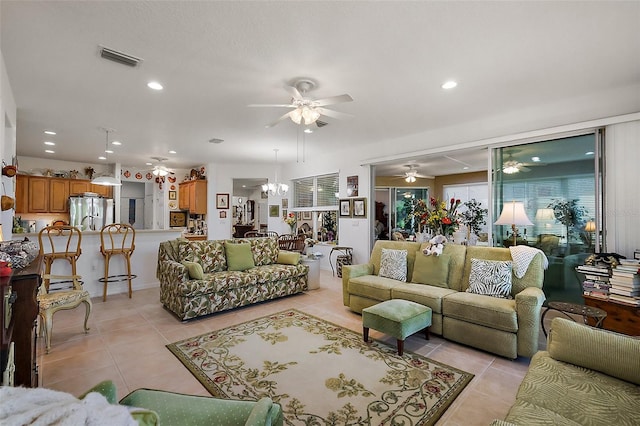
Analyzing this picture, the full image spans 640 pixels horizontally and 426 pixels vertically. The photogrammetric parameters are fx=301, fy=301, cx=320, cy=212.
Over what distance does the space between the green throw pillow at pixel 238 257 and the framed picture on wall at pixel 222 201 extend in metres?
3.76

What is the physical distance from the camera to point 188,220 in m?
8.85

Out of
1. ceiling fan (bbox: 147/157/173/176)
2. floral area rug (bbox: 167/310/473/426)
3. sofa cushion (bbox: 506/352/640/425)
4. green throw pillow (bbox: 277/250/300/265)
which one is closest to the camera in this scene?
sofa cushion (bbox: 506/352/640/425)

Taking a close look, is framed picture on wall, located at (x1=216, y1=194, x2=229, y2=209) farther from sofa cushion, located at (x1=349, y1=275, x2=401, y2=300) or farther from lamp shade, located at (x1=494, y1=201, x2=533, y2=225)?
lamp shade, located at (x1=494, y1=201, x2=533, y2=225)

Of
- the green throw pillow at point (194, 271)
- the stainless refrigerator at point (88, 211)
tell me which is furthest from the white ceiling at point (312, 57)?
the stainless refrigerator at point (88, 211)

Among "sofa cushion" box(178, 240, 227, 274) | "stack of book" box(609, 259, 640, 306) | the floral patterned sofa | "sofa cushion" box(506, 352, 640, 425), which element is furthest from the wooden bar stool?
"stack of book" box(609, 259, 640, 306)

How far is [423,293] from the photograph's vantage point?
3295 mm

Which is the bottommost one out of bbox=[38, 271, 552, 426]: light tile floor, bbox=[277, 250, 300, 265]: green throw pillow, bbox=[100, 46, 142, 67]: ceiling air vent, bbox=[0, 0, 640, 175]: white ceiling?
bbox=[38, 271, 552, 426]: light tile floor

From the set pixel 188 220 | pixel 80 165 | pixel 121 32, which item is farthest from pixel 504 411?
pixel 80 165

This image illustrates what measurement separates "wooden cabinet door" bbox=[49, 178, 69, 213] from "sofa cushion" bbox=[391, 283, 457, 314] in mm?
7989

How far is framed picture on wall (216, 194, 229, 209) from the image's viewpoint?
26.5 feet

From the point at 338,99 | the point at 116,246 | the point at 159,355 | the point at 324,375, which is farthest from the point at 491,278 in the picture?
the point at 116,246

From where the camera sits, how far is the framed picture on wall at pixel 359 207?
608cm

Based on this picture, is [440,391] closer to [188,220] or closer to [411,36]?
[411,36]

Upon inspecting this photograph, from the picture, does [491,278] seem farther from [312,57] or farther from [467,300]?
[312,57]
